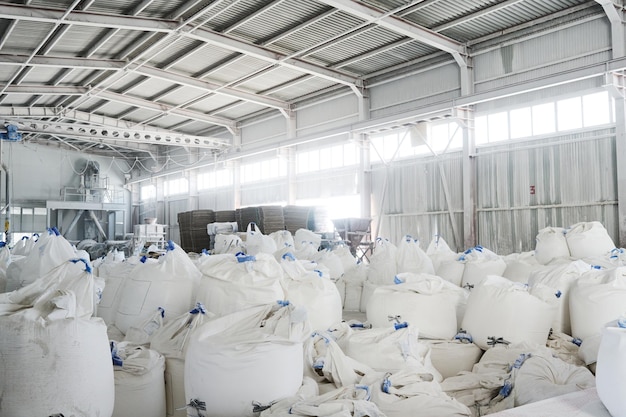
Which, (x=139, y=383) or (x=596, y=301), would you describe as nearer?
(x=139, y=383)

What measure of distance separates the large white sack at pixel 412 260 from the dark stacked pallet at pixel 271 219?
6082 mm

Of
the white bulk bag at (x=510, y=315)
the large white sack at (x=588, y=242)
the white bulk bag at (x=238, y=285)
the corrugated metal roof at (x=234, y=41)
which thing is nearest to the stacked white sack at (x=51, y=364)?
the white bulk bag at (x=238, y=285)

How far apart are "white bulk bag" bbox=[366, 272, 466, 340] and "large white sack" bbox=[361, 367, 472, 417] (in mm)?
1218

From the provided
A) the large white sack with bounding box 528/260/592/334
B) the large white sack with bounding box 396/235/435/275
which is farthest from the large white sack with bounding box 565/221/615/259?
the large white sack with bounding box 528/260/592/334

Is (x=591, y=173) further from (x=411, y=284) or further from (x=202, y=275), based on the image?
(x=202, y=275)

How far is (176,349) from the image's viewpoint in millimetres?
3033

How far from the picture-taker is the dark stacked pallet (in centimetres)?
1158

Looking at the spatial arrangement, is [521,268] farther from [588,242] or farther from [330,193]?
[330,193]

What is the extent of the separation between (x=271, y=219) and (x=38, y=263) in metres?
7.66

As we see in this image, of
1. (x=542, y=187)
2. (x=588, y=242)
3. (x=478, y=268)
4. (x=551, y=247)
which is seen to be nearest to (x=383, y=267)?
(x=478, y=268)

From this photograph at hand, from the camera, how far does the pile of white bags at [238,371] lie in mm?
2385

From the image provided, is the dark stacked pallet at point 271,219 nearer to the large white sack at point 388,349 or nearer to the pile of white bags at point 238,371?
the large white sack at point 388,349

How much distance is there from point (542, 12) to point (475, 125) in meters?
2.46

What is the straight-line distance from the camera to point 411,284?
3.99m
